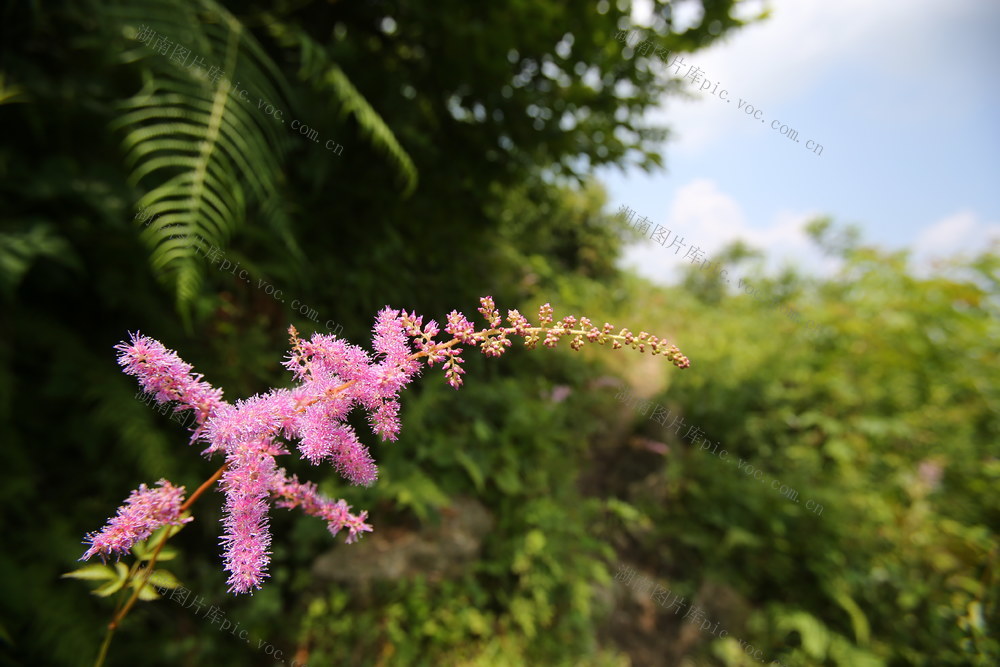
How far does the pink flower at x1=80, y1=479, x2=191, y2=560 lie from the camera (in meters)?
0.71

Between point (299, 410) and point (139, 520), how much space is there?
30 centimetres

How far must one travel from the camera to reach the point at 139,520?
0.72m

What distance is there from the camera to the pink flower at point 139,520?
0.71 metres

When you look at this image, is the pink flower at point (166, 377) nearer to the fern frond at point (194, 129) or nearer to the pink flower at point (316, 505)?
the pink flower at point (316, 505)

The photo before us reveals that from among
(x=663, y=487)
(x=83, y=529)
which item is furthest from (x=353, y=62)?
(x=663, y=487)

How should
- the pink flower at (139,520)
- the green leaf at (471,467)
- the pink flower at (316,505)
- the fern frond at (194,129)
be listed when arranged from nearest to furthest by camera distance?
the pink flower at (139,520) → the pink flower at (316,505) → the fern frond at (194,129) → the green leaf at (471,467)

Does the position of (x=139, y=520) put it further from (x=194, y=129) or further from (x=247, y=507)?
(x=194, y=129)

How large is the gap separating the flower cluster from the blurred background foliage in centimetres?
93

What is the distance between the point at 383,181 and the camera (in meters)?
2.98

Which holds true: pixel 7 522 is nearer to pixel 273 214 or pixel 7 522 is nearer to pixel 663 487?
pixel 273 214

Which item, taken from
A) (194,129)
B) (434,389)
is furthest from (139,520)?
(434,389)

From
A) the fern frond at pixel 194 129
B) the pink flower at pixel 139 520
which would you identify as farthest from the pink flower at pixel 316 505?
the fern frond at pixel 194 129

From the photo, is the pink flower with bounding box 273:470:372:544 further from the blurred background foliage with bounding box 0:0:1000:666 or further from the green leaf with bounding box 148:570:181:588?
the blurred background foliage with bounding box 0:0:1000:666

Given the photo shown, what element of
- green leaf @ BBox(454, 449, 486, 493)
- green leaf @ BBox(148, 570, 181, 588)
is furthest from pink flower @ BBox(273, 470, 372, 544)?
green leaf @ BBox(454, 449, 486, 493)
